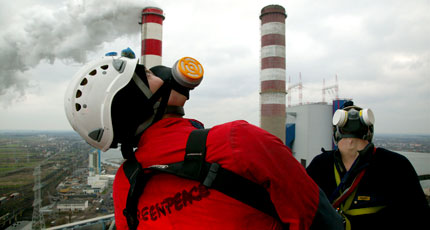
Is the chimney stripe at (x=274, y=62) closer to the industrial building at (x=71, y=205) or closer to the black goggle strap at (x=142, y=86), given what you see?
the industrial building at (x=71, y=205)

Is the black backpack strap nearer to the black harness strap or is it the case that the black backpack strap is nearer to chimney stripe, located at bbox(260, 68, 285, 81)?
the black harness strap

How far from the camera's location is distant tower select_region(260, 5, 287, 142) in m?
11.6

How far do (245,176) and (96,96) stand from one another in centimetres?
68

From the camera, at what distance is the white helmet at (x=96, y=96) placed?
94cm

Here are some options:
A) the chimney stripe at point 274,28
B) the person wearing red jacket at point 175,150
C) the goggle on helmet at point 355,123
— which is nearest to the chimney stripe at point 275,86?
the chimney stripe at point 274,28

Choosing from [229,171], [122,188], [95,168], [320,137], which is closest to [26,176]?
[95,168]

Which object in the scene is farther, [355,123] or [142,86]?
[355,123]

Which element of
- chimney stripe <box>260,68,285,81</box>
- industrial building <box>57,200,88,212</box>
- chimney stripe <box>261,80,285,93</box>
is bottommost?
industrial building <box>57,200,88,212</box>

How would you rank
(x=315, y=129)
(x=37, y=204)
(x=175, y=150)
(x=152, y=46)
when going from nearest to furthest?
(x=175, y=150)
(x=37, y=204)
(x=152, y=46)
(x=315, y=129)

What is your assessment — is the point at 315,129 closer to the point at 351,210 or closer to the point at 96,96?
the point at 351,210

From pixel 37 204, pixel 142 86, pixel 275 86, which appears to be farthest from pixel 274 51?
pixel 142 86

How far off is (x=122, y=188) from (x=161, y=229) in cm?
26

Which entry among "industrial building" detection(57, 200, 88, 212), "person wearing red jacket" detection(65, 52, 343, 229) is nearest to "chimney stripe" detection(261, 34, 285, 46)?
"industrial building" detection(57, 200, 88, 212)

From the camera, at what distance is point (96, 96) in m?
0.94
